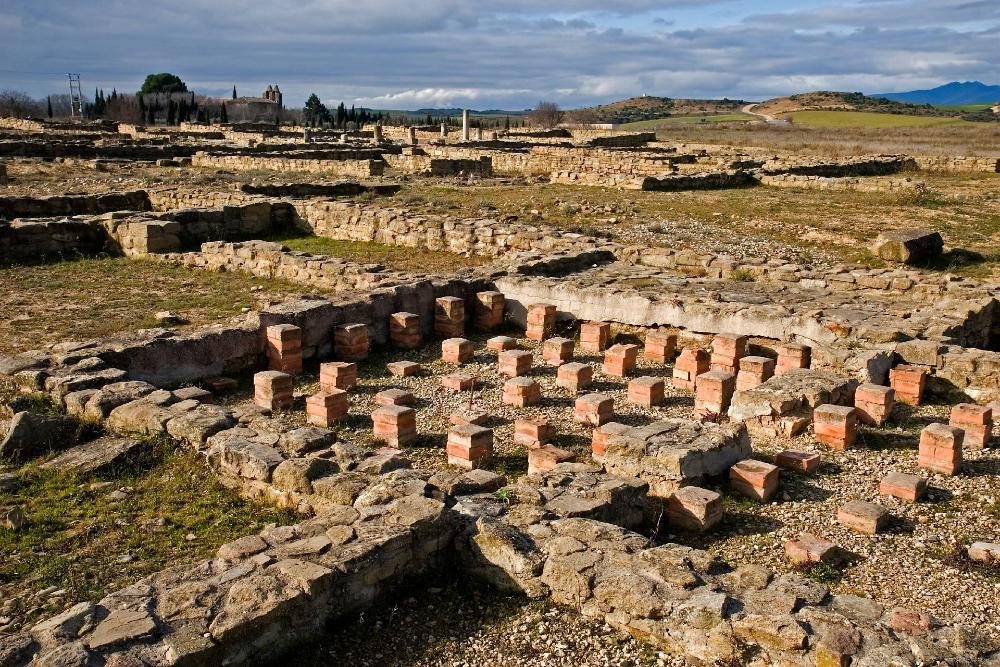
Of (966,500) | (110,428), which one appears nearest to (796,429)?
(966,500)

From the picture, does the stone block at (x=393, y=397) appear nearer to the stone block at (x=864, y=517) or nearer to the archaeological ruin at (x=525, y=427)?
the archaeological ruin at (x=525, y=427)

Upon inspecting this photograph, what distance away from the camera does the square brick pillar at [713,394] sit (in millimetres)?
9258

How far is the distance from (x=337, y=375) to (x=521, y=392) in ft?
7.26

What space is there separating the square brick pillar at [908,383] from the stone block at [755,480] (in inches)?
127

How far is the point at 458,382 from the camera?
32.7 feet

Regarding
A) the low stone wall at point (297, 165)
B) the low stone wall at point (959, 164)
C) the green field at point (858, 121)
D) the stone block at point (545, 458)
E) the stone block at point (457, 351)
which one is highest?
the green field at point (858, 121)

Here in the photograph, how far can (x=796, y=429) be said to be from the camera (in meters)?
8.58

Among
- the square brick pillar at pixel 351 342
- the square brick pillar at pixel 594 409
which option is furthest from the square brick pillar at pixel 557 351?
the square brick pillar at pixel 351 342

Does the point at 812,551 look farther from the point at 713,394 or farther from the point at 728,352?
the point at 728,352

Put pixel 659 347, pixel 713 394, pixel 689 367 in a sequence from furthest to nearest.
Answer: pixel 659 347
pixel 689 367
pixel 713 394

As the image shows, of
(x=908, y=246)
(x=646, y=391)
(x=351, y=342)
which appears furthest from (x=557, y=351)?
(x=908, y=246)

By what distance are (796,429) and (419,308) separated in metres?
5.90

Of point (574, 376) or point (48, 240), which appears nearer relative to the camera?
point (574, 376)

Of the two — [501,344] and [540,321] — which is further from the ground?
[540,321]
